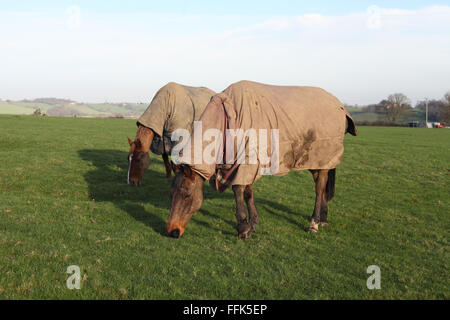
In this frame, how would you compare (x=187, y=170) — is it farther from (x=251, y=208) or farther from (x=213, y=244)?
(x=251, y=208)

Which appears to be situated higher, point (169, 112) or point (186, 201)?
point (169, 112)

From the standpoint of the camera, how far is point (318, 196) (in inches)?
336

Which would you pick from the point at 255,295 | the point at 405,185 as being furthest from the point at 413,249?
the point at 405,185

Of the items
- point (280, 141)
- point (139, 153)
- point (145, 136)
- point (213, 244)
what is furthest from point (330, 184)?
point (139, 153)

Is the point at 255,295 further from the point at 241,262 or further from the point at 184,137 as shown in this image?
the point at 184,137

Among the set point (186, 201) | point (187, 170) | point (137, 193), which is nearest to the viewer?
point (187, 170)

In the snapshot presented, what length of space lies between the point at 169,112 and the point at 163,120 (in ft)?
1.06

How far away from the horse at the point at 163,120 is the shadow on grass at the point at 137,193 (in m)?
0.77

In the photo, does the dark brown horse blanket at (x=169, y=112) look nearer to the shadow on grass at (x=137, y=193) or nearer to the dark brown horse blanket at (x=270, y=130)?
the shadow on grass at (x=137, y=193)

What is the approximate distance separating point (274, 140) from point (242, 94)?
1135 millimetres

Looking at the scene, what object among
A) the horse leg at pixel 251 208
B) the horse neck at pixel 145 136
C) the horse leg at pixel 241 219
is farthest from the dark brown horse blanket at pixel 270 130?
the horse neck at pixel 145 136

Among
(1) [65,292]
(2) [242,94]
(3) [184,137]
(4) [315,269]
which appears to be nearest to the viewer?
(1) [65,292]

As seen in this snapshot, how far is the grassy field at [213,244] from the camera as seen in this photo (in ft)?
16.9

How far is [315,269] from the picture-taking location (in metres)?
5.93
